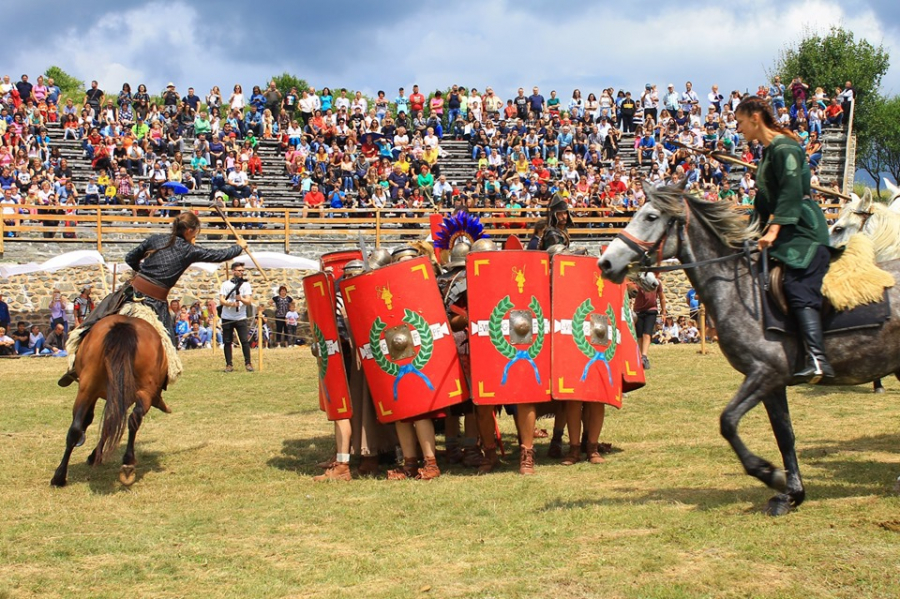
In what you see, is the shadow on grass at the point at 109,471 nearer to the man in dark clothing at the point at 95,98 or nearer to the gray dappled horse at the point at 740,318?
the gray dappled horse at the point at 740,318

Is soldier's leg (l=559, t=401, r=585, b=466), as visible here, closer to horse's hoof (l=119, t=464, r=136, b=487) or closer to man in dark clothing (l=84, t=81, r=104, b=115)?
horse's hoof (l=119, t=464, r=136, b=487)

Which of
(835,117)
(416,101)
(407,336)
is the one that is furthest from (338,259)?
(835,117)

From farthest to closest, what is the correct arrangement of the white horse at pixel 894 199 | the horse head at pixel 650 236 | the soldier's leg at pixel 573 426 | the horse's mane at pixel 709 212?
the white horse at pixel 894 199
the soldier's leg at pixel 573 426
the horse's mane at pixel 709 212
the horse head at pixel 650 236

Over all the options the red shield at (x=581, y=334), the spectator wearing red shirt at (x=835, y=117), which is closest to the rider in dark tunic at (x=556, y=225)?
the red shield at (x=581, y=334)

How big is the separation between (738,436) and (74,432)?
5.33 metres

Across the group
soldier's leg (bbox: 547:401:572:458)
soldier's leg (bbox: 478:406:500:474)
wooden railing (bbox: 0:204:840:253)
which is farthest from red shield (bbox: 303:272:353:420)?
wooden railing (bbox: 0:204:840:253)

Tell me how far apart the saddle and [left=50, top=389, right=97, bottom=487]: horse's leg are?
5536 mm

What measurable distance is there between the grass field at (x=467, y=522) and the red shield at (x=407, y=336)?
2.30ft

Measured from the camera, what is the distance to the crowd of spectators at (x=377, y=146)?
29141 millimetres

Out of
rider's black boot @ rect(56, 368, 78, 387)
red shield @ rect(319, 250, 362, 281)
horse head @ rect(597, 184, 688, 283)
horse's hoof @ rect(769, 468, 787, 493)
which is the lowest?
horse's hoof @ rect(769, 468, 787, 493)

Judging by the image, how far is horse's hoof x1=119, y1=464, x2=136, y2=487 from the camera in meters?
8.62

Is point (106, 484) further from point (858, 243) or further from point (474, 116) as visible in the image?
point (474, 116)

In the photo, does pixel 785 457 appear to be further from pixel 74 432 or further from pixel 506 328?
pixel 74 432

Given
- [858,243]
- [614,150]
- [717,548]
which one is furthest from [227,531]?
[614,150]
